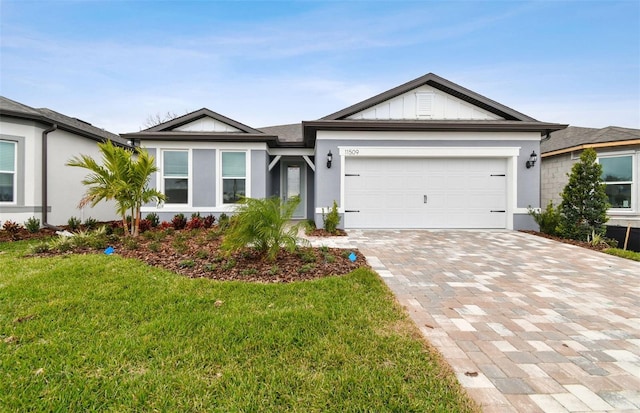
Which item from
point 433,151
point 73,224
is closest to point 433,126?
point 433,151

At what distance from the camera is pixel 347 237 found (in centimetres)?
754

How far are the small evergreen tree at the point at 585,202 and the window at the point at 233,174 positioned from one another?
31.5ft

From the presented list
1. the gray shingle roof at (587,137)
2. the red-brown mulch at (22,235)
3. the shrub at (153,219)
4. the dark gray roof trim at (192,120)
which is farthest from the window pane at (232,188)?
the gray shingle roof at (587,137)

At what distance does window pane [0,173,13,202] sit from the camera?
7582mm

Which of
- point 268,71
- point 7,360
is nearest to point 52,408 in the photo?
point 7,360

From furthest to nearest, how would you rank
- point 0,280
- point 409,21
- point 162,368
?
1. point 409,21
2. point 0,280
3. point 162,368

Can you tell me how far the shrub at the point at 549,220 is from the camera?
25.7 ft

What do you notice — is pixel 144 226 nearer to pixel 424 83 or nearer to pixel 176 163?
pixel 176 163

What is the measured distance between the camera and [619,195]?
29.8ft

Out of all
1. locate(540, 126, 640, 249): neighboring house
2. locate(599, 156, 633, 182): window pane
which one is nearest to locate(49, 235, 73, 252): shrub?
locate(540, 126, 640, 249): neighboring house

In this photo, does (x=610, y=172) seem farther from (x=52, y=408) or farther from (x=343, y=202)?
(x=52, y=408)

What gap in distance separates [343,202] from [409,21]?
7.26 m

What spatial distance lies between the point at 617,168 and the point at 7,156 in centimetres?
1844

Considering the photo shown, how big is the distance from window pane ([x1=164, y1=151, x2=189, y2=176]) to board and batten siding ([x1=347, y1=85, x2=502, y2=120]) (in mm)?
5937
